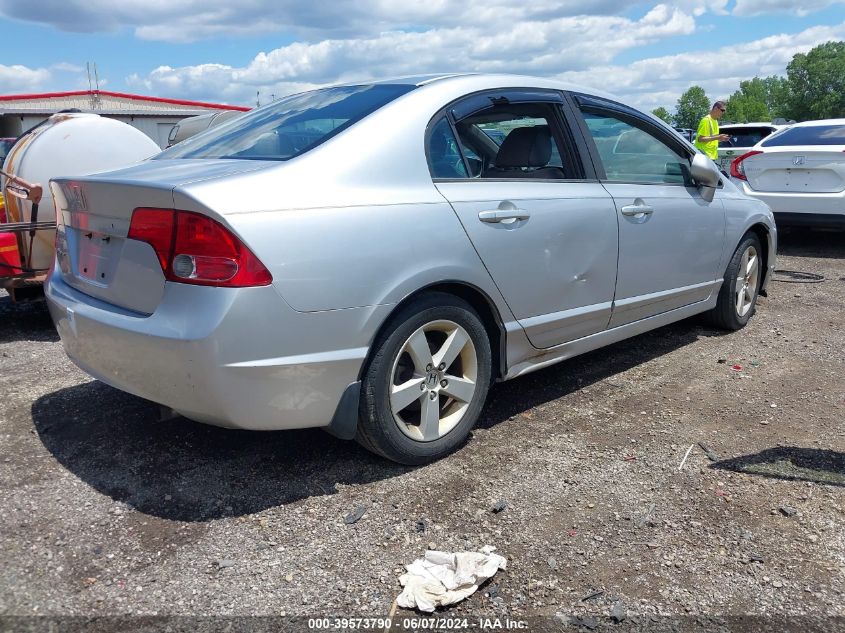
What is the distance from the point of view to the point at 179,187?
271 centimetres

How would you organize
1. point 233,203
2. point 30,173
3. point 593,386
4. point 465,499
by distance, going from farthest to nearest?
point 30,173, point 593,386, point 465,499, point 233,203

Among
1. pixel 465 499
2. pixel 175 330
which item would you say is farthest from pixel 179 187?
pixel 465 499

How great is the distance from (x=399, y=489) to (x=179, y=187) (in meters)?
1.51

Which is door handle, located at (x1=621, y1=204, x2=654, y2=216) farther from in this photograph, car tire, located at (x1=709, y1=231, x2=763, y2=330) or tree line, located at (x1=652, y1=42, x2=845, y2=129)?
tree line, located at (x1=652, y1=42, x2=845, y2=129)

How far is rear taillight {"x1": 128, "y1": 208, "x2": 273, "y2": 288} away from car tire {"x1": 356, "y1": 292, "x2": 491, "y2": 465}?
651mm

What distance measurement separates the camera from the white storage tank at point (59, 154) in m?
5.51

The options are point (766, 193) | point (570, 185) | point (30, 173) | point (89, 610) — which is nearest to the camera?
point (89, 610)

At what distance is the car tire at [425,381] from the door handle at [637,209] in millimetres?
1255

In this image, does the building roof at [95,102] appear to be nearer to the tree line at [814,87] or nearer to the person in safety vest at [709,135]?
the person in safety vest at [709,135]

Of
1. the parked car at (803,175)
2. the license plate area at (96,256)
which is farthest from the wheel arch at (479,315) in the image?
the parked car at (803,175)

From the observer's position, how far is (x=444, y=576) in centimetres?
255

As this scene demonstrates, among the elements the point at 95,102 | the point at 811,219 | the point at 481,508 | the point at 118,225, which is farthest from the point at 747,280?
the point at 95,102

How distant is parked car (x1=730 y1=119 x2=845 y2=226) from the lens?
852 cm

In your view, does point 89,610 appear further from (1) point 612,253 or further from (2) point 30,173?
(2) point 30,173
